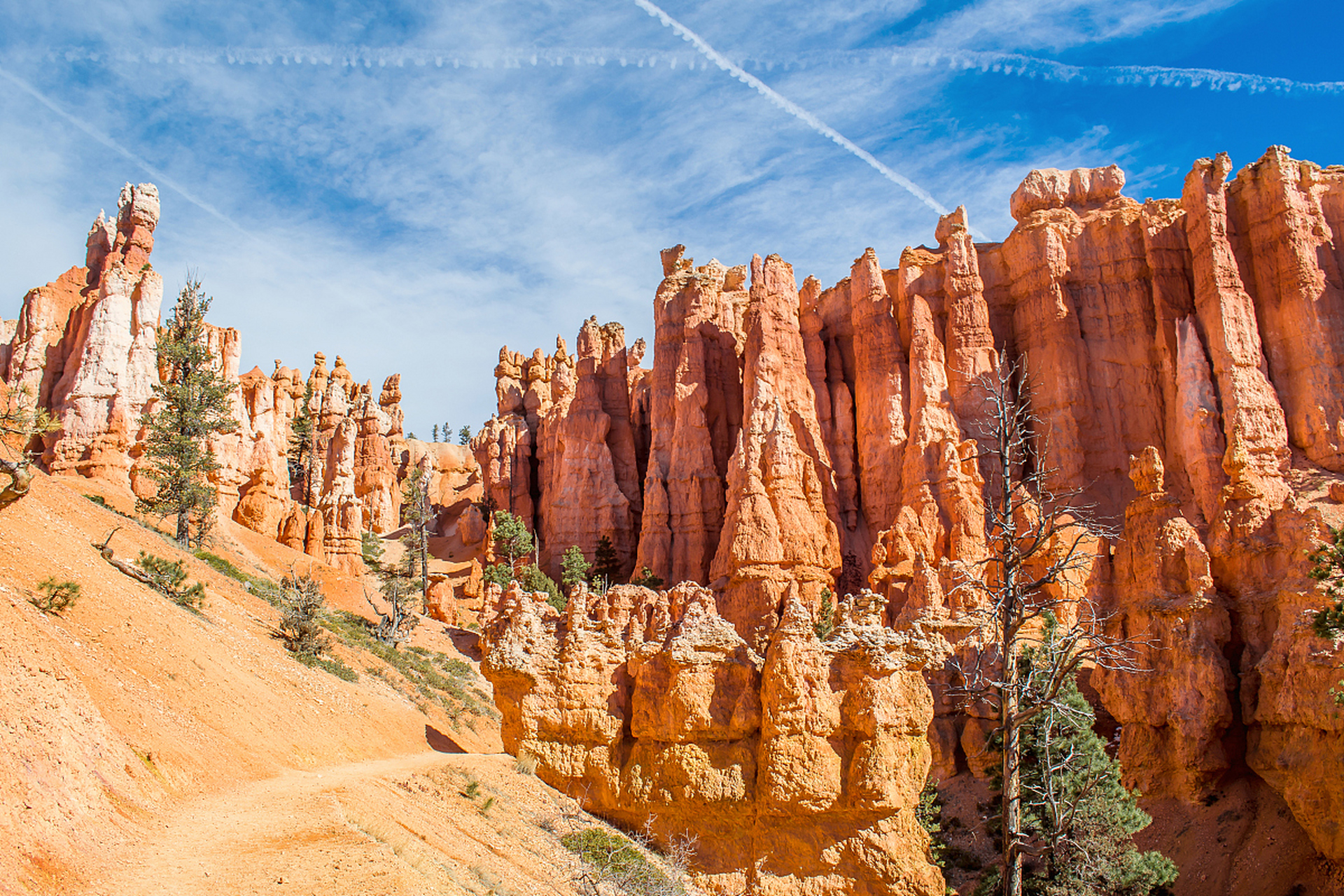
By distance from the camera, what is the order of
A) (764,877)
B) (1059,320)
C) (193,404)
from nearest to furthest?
(764,877), (193,404), (1059,320)

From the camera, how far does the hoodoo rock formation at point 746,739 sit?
14438 millimetres

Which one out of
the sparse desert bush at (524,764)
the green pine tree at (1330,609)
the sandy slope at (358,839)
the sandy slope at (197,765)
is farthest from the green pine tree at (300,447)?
the green pine tree at (1330,609)

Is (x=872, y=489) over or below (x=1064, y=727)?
over

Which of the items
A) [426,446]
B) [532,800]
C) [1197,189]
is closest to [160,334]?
[532,800]

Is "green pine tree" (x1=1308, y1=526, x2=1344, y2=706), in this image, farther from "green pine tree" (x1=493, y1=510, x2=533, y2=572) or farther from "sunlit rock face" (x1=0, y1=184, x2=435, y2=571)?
"green pine tree" (x1=493, y1=510, x2=533, y2=572)

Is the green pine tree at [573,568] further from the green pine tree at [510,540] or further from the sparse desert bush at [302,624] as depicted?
the sparse desert bush at [302,624]

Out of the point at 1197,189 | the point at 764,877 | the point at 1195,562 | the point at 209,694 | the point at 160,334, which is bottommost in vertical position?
the point at 764,877

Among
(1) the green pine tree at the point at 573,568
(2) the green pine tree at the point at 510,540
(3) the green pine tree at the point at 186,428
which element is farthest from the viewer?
(2) the green pine tree at the point at 510,540

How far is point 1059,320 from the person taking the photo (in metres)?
44.9

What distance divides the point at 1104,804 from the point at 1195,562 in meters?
8.16

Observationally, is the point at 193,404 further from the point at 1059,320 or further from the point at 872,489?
the point at 1059,320

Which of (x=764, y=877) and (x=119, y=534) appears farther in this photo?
(x=119, y=534)

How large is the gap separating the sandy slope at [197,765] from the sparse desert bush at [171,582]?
0.51 m

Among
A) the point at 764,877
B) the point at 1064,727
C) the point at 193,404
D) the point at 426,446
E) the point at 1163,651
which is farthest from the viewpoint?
the point at 426,446
